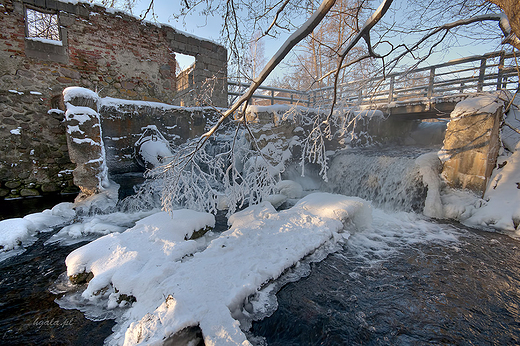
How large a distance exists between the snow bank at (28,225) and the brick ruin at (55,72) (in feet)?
8.26

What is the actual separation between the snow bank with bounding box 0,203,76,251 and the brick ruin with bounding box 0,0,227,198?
2.52m

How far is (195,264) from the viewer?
2598 mm

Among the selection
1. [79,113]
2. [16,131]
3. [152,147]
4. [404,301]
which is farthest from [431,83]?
[16,131]

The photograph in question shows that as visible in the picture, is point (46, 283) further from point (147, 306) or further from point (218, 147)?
point (218, 147)

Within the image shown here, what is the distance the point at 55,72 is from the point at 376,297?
9.31m

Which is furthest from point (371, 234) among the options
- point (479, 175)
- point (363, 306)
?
point (479, 175)

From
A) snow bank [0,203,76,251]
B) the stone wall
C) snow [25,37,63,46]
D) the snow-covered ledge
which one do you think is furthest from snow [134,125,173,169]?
snow [25,37,63,46]

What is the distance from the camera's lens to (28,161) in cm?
602

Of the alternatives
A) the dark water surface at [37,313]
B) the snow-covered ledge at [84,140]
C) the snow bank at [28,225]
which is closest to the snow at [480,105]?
the dark water surface at [37,313]

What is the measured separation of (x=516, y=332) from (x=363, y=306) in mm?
1287

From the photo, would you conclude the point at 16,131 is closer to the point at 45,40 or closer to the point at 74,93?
the point at 45,40

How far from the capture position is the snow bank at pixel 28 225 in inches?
138

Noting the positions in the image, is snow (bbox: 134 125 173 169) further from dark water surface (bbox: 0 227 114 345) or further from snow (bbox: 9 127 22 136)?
snow (bbox: 9 127 22 136)

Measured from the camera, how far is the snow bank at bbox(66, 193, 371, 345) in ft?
6.08
